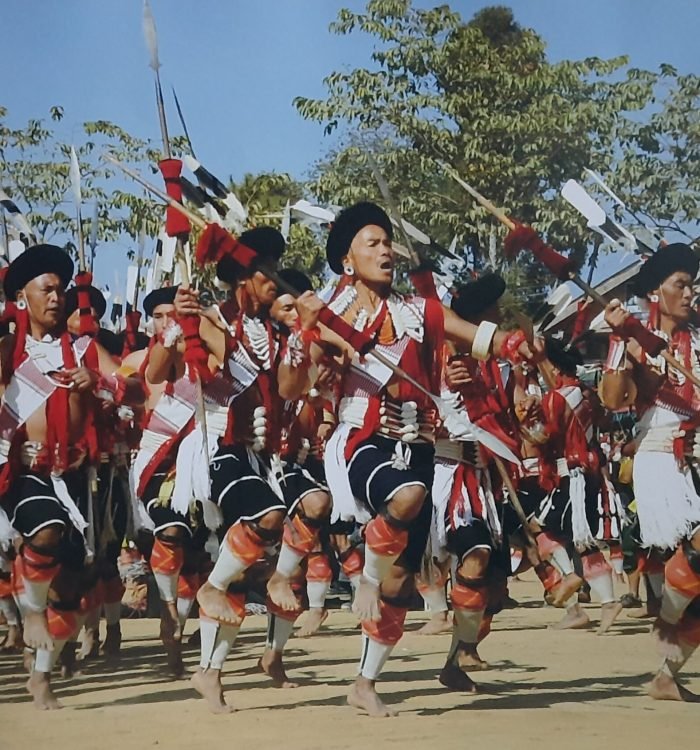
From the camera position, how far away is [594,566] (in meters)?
9.52

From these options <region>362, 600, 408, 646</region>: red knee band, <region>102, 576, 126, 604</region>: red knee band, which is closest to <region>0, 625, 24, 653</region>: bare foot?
<region>102, 576, 126, 604</region>: red knee band

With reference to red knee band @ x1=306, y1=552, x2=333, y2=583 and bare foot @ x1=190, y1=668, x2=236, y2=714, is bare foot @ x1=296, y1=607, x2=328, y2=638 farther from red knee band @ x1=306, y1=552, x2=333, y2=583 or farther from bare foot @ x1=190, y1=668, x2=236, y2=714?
bare foot @ x1=190, y1=668, x2=236, y2=714

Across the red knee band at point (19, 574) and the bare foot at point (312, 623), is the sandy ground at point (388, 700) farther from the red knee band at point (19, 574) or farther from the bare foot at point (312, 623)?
the red knee band at point (19, 574)

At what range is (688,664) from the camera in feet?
24.5

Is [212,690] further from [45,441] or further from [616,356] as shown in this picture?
[616,356]

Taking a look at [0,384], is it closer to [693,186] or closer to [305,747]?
[305,747]

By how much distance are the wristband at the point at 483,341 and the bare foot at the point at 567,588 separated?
3287mm

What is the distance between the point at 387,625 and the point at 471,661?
153 centimetres

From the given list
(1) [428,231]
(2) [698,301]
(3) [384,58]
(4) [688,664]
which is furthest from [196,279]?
(3) [384,58]

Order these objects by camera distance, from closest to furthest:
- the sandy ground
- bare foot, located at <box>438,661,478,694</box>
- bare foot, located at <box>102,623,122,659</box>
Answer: the sandy ground, bare foot, located at <box>438,661,478,694</box>, bare foot, located at <box>102,623,122,659</box>

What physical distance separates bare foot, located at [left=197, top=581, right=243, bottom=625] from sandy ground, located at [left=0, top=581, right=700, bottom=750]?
358 millimetres

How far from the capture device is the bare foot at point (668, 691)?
6145mm

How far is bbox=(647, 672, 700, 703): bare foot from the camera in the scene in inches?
242

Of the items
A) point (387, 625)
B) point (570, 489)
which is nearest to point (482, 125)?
point (570, 489)
